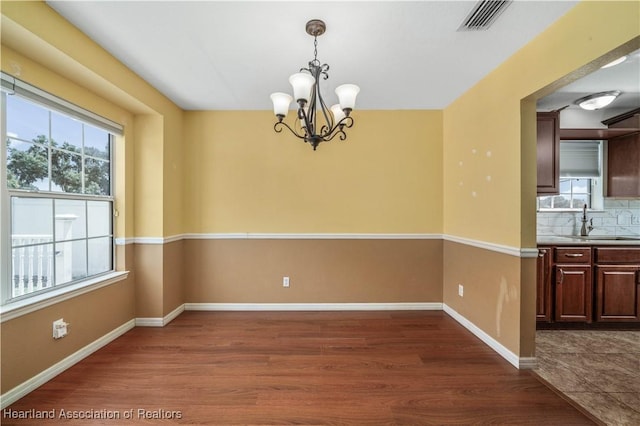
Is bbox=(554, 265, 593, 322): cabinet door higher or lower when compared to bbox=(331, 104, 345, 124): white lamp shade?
lower

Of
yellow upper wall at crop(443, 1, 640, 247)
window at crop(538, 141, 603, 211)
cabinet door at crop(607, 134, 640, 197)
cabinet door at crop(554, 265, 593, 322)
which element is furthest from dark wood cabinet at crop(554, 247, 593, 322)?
cabinet door at crop(607, 134, 640, 197)

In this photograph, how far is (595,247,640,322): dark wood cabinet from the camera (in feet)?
9.16

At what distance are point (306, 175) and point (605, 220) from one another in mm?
3763

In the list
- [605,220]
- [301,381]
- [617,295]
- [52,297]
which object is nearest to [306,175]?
[301,381]

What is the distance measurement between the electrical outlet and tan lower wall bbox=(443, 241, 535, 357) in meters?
3.56

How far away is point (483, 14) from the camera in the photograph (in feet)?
5.70

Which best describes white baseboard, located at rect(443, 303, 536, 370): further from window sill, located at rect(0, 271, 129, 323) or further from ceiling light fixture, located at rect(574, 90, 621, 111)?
window sill, located at rect(0, 271, 129, 323)

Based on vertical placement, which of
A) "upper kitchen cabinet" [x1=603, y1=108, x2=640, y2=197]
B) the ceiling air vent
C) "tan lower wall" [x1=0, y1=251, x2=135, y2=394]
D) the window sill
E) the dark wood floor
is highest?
the ceiling air vent

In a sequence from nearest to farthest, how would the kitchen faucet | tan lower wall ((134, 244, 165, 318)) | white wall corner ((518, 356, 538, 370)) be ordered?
white wall corner ((518, 356, 538, 370))
tan lower wall ((134, 244, 165, 318))
the kitchen faucet

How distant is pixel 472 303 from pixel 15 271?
12.5ft

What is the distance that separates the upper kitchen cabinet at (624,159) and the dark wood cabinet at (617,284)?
826mm

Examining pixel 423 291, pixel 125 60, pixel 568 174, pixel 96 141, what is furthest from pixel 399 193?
pixel 96 141

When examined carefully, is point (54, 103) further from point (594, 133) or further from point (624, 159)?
point (624, 159)

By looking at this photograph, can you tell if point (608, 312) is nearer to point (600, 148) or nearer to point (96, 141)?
point (600, 148)
